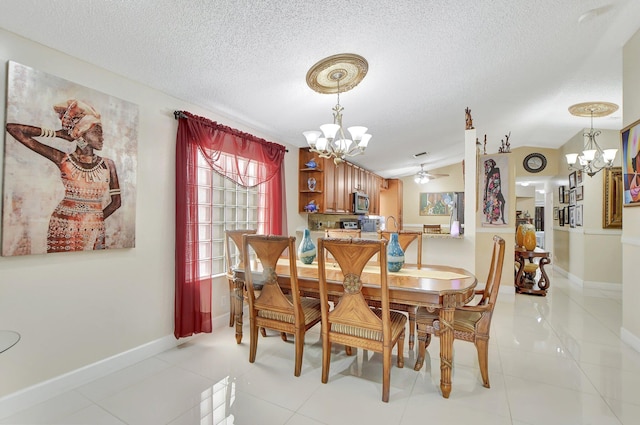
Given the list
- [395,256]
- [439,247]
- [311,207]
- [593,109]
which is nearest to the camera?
[395,256]

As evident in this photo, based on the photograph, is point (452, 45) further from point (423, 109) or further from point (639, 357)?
point (639, 357)

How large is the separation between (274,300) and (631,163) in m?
3.54

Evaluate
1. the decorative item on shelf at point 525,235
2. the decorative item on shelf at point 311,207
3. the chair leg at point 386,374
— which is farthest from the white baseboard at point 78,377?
the decorative item on shelf at point 525,235

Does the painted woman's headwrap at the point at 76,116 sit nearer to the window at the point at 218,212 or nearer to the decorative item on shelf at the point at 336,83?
the window at the point at 218,212

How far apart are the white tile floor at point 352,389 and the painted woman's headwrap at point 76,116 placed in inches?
70.9

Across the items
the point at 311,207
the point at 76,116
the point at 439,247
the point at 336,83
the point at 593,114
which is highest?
the point at 593,114

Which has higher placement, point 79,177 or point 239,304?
point 79,177

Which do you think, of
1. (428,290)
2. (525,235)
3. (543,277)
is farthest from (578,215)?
(428,290)

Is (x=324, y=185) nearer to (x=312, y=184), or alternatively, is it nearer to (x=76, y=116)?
(x=312, y=184)

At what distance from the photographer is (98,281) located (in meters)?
2.12

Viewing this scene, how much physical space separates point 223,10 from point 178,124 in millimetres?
1318

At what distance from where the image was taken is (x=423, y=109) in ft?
11.5

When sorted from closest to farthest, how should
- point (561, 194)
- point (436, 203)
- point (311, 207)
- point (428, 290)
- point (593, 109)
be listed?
point (428, 290) → point (593, 109) → point (311, 207) → point (561, 194) → point (436, 203)

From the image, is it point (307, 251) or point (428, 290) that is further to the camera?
point (307, 251)
